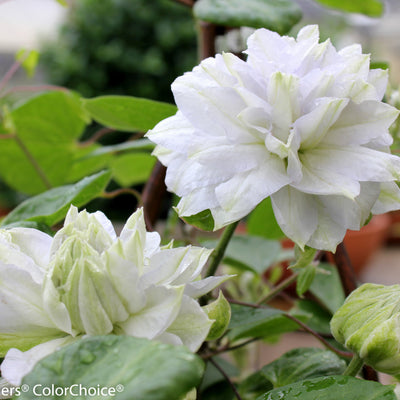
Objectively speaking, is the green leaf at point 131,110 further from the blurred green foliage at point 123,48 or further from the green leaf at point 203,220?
the blurred green foliage at point 123,48

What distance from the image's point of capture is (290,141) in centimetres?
15

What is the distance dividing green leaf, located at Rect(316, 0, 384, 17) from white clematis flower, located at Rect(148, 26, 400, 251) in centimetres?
21

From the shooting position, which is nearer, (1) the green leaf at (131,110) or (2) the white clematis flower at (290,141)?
(2) the white clematis flower at (290,141)

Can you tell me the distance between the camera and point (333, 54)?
16cm

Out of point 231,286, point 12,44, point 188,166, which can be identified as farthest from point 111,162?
point 12,44

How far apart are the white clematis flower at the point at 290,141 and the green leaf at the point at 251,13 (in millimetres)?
90

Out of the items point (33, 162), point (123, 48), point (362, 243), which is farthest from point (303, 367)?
point (123, 48)

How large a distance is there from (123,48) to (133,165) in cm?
87

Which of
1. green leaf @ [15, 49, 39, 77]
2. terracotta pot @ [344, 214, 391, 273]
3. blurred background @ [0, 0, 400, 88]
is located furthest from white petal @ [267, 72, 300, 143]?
blurred background @ [0, 0, 400, 88]

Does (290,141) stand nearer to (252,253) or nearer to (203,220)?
(203,220)

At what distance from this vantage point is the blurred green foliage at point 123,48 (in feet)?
3.95

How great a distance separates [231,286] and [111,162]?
0.14 metres

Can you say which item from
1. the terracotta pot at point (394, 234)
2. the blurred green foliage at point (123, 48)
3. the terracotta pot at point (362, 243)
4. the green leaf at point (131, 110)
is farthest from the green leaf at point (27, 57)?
the blurred green foliage at point (123, 48)

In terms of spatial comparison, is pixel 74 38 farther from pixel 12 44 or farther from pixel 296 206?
pixel 296 206
